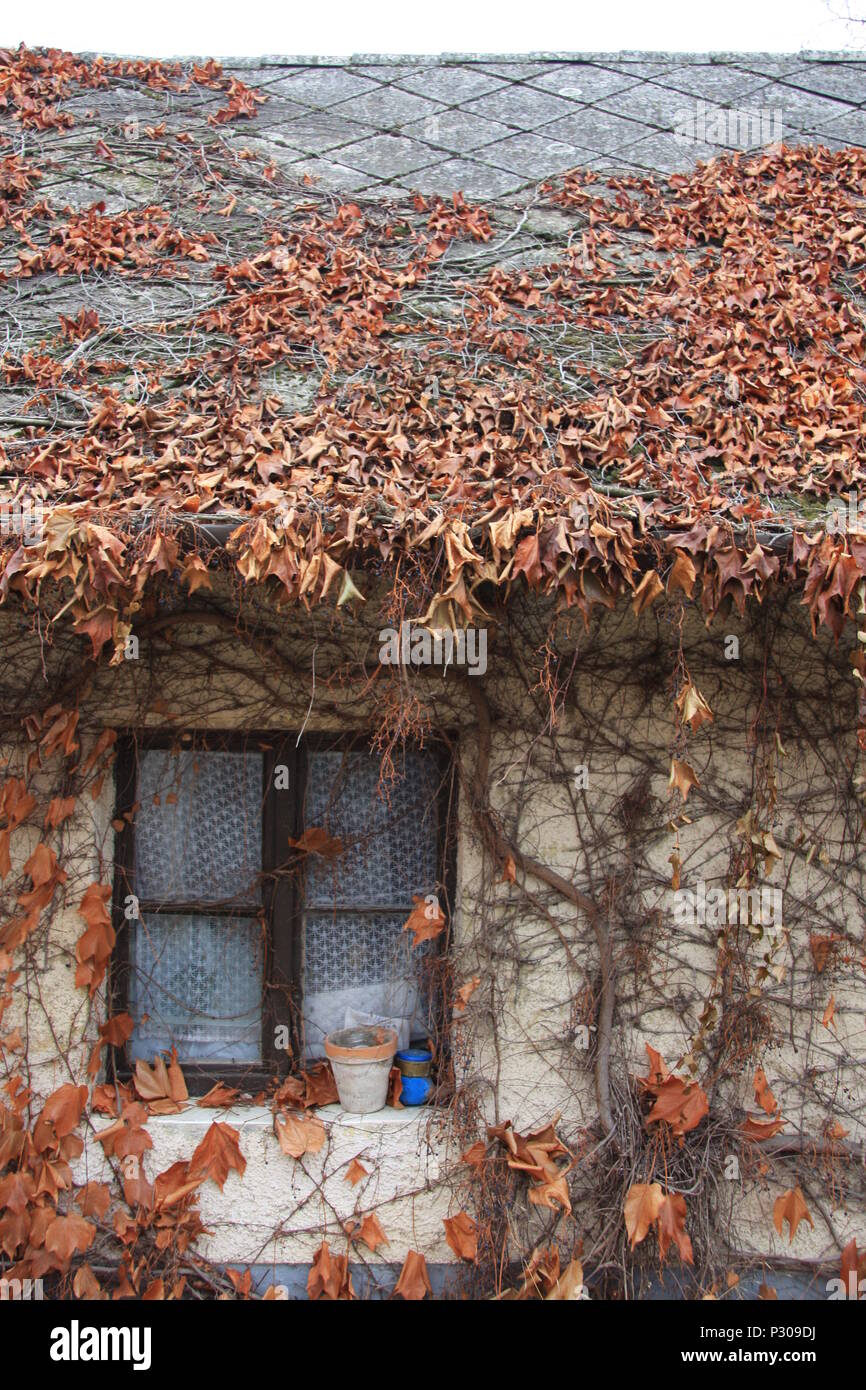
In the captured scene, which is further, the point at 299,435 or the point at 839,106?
the point at 839,106

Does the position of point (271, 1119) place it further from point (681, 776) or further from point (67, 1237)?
point (681, 776)

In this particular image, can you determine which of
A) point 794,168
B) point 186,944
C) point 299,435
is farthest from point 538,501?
point 794,168

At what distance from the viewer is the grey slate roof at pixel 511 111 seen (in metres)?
4.86

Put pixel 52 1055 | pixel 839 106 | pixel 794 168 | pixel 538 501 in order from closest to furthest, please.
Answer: pixel 538 501 < pixel 52 1055 < pixel 794 168 < pixel 839 106

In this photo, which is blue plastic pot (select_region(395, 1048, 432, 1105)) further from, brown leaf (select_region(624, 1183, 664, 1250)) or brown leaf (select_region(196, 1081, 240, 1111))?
brown leaf (select_region(624, 1183, 664, 1250))

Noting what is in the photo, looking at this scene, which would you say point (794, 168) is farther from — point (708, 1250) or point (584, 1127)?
point (708, 1250)

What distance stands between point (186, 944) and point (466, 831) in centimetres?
116

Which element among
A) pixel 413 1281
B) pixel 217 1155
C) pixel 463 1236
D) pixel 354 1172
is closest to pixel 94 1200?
pixel 217 1155

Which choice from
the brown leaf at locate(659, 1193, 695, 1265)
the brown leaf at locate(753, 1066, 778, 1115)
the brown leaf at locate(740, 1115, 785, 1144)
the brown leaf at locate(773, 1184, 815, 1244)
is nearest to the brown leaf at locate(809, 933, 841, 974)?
the brown leaf at locate(753, 1066, 778, 1115)

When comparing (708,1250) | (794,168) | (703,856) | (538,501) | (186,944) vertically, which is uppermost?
(794,168)

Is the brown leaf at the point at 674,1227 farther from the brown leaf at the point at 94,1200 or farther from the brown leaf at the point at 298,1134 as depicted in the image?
the brown leaf at the point at 94,1200

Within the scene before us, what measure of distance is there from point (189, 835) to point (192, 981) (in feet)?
1.81

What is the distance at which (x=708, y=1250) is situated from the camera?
3.32 metres

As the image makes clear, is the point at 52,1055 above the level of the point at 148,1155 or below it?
above
